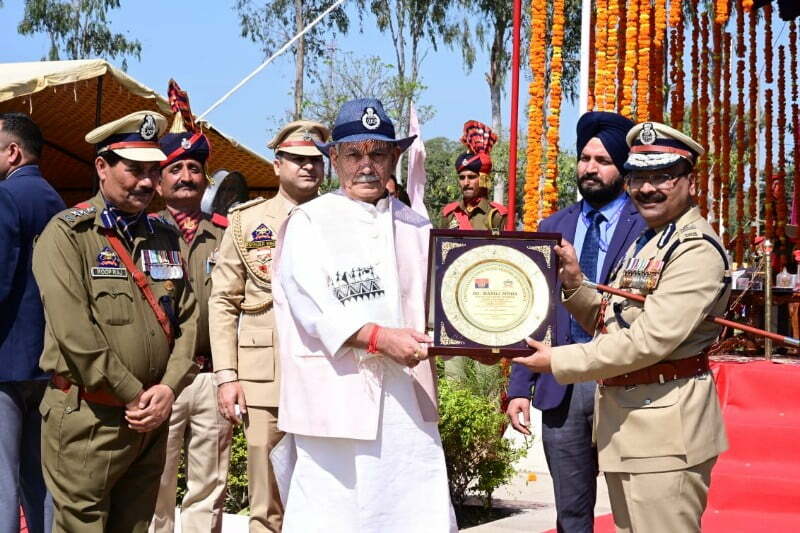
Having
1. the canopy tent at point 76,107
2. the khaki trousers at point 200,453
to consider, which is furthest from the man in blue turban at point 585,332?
the canopy tent at point 76,107

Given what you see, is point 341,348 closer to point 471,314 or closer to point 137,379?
point 471,314

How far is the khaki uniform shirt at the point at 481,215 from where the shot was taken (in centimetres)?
757

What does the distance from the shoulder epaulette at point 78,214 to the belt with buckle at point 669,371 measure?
6.95ft

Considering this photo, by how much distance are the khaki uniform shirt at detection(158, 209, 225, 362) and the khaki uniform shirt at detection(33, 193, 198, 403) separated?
3.51ft

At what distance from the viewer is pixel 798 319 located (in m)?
10.8

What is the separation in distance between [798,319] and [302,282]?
8362 mm

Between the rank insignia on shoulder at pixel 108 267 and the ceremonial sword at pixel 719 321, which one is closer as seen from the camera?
the ceremonial sword at pixel 719 321

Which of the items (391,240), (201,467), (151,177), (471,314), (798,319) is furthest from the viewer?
(798,319)

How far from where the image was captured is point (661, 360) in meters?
3.57

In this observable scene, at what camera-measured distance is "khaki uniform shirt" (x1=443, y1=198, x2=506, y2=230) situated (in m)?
7.57

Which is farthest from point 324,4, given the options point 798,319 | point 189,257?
point 189,257

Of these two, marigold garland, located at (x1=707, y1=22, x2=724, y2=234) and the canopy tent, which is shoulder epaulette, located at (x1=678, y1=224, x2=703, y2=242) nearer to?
the canopy tent

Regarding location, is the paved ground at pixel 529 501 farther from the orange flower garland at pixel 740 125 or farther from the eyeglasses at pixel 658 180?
the orange flower garland at pixel 740 125

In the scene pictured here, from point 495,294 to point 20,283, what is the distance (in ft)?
7.72
